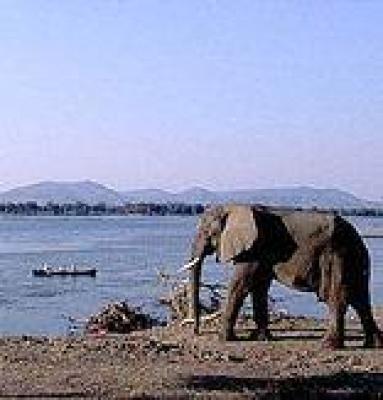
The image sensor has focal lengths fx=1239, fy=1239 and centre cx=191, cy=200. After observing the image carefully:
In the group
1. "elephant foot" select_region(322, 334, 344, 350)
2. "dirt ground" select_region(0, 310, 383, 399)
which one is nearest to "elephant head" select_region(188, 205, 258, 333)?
"dirt ground" select_region(0, 310, 383, 399)

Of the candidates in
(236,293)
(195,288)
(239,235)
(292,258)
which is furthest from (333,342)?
(195,288)

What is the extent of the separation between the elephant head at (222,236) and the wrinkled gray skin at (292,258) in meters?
0.02

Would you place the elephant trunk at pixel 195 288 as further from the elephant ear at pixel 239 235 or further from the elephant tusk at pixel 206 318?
the elephant tusk at pixel 206 318

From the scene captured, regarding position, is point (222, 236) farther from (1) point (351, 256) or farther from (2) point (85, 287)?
(2) point (85, 287)

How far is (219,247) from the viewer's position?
83.0 feet

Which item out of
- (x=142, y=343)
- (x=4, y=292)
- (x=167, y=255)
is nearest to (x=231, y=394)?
(x=142, y=343)

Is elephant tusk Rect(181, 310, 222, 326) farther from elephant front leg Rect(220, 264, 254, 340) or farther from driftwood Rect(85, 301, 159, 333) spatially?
driftwood Rect(85, 301, 159, 333)

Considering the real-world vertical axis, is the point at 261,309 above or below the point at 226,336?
above

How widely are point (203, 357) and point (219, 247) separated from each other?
3787 millimetres

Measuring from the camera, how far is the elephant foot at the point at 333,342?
23.7m

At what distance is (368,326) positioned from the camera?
955 inches

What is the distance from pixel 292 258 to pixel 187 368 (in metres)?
4.58

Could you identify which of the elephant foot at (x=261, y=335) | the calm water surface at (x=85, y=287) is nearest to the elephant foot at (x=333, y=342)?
the elephant foot at (x=261, y=335)

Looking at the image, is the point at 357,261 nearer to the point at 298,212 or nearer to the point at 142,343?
the point at 298,212
